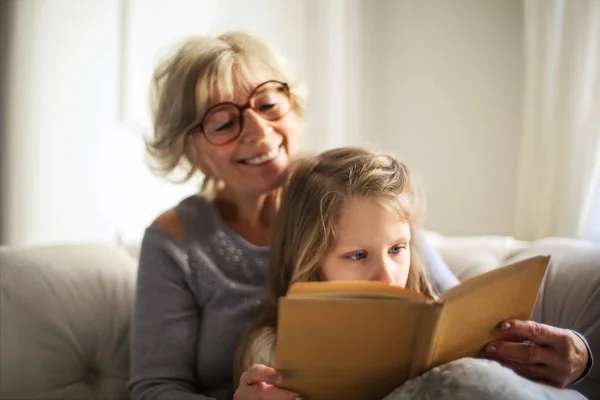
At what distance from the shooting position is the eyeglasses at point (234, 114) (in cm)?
125

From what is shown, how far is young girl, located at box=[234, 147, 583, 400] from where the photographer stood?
3.25 ft

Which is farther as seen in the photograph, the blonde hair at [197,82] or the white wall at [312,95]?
the white wall at [312,95]

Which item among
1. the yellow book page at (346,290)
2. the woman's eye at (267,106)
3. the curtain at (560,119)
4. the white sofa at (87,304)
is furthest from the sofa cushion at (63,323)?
the curtain at (560,119)

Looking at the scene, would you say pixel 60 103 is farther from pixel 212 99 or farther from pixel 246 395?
pixel 246 395

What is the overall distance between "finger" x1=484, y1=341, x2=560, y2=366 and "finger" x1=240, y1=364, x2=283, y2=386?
307 mm

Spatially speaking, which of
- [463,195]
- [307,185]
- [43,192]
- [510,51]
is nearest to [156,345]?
[307,185]

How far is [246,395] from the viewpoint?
0.89m

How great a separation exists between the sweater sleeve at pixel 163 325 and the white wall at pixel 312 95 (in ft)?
2.19

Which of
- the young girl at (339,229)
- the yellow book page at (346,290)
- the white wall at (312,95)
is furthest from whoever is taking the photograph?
the white wall at (312,95)

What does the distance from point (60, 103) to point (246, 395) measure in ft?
4.19

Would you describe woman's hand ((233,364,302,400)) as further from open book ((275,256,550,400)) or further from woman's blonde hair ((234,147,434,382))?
woman's blonde hair ((234,147,434,382))

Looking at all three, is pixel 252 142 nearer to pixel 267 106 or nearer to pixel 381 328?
pixel 267 106

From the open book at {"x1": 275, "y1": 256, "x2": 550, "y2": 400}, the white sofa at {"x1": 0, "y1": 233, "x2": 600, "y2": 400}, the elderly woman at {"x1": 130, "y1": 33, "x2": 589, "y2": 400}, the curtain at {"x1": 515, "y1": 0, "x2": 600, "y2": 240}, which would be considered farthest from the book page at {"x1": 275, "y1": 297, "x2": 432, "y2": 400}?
the curtain at {"x1": 515, "y1": 0, "x2": 600, "y2": 240}

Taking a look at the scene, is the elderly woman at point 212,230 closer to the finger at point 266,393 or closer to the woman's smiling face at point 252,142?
the woman's smiling face at point 252,142
